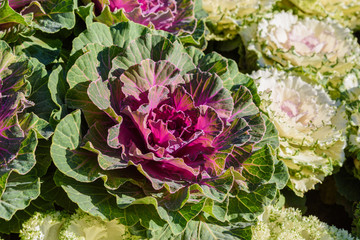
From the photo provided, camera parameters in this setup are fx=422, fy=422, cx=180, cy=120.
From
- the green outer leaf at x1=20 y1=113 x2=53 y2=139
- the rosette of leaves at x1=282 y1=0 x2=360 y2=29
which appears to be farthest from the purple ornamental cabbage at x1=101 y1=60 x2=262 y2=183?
the rosette of leaves at x1=282 y1=0 x2=360 y2=29

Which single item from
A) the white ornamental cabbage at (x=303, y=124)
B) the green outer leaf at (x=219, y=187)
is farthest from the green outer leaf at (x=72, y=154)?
the white ornamental cabbage at (x=303, y=124)

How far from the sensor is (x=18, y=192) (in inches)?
50.8

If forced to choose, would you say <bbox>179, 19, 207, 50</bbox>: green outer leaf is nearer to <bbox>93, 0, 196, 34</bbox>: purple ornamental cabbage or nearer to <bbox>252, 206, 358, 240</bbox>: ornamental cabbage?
<bbox>93, 0, 196, 34</bbox>: purple ornamental cabbage

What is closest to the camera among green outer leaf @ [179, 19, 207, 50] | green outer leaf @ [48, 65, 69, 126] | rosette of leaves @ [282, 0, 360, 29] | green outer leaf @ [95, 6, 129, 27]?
green outer leaf @ [48, 65, 69, 126]

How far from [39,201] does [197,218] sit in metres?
0.57

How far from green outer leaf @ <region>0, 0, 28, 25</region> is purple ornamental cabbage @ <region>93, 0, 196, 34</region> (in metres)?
0.38

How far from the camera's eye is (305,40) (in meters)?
2.38

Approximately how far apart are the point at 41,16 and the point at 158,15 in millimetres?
458

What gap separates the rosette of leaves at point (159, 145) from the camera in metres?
1.29

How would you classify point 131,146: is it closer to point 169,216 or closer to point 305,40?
point 169,216

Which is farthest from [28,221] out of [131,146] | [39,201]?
[131,146]

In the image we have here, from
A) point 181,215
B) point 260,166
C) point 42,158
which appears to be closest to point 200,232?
point 181,215

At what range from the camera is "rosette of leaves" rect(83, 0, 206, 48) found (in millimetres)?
1692

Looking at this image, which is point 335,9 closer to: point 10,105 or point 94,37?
point 94,37
